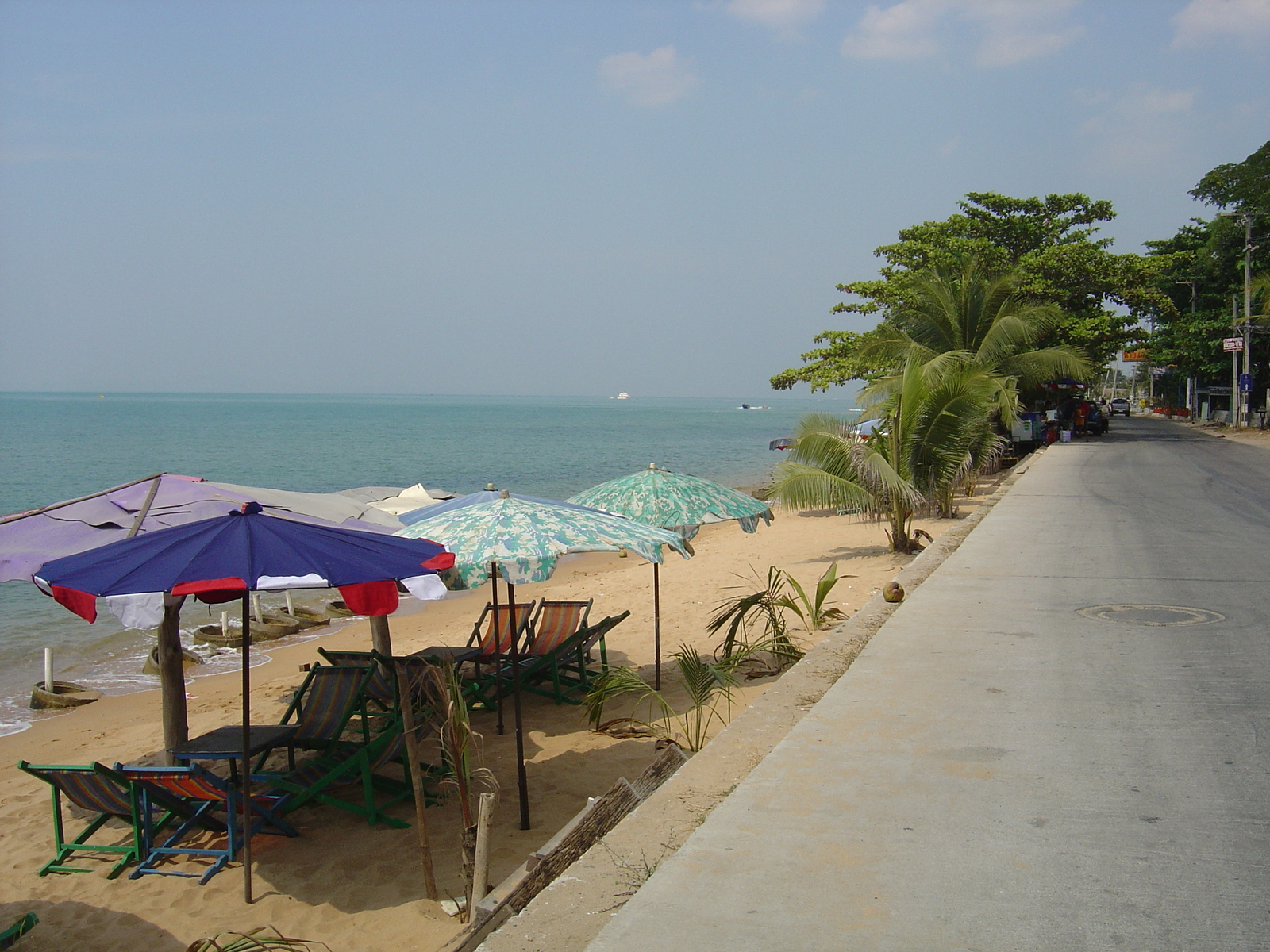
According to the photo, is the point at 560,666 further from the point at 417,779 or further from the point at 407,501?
the point at 417,779

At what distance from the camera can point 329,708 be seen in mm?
6066

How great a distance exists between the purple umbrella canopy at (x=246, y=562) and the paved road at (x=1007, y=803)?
1.93 meters

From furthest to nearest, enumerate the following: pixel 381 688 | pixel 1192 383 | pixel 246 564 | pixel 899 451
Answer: pixel 1192 383 < pixel 899 451 < pixel 381 688 < pixel 246 564

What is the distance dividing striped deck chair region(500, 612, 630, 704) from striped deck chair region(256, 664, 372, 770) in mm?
1650

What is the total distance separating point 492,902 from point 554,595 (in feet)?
36.7

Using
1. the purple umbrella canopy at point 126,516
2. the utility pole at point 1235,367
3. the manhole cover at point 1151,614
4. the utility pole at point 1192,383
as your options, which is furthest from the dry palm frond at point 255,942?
the utility pole at point 1192,383

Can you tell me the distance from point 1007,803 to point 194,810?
430 centimetres

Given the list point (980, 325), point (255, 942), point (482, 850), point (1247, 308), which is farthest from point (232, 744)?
point (1247, 308)

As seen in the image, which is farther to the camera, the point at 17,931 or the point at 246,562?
the point at 246,562

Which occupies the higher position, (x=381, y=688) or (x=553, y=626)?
(x=553, y=626)

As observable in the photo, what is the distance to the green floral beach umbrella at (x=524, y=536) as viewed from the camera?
5.27 m

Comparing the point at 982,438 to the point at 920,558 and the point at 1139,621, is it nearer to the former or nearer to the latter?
the point at 920,558

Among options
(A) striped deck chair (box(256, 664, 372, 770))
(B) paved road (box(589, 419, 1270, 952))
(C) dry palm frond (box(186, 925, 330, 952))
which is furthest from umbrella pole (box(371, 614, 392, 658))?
(B) paved road (box(589, 419, 1270, 952))

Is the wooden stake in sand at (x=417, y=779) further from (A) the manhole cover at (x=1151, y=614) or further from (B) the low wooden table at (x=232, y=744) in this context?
(A) the manhole cover at (x=1151, y=614)
